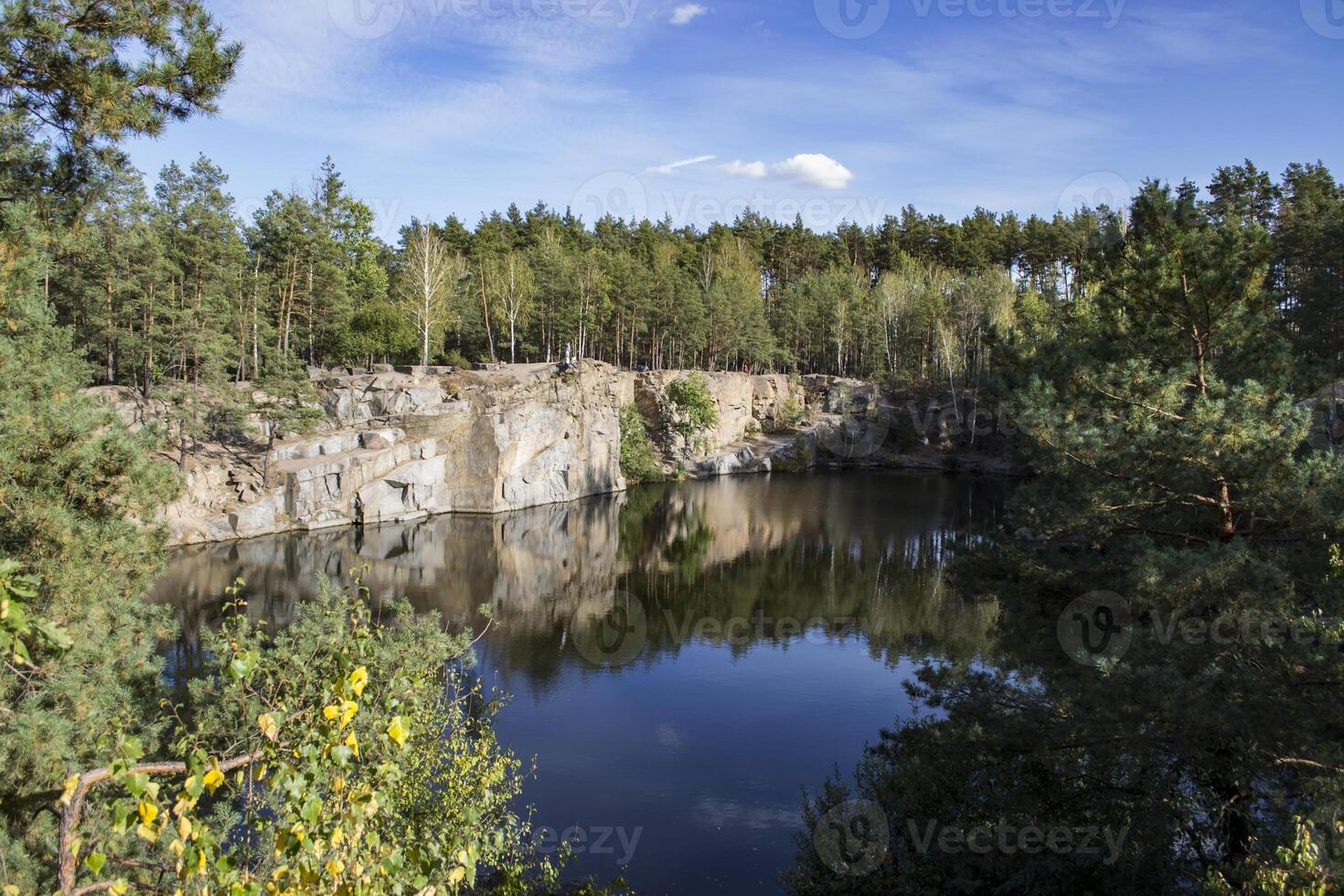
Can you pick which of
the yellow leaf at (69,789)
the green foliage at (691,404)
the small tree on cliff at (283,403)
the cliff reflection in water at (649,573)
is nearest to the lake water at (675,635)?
the cliff reflection in water at (649,573)

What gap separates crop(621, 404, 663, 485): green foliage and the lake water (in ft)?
28.7

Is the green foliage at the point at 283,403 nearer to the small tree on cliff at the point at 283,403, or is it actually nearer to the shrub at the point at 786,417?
the small tree on cliff at the point at 283,403

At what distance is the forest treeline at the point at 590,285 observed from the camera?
120 ft

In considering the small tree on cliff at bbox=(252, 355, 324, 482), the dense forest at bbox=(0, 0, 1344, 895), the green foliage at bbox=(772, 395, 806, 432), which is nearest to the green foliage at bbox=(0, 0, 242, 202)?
the dense forest at bbox=(0, 0, 1344, 895)

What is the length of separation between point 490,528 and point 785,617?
18053mm

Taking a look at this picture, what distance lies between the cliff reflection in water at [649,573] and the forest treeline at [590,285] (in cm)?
1025

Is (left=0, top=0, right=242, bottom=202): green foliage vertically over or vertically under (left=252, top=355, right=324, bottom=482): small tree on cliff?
over

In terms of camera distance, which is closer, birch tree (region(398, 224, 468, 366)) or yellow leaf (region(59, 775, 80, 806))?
yellow leaf (region(59, 775, 80, 806))

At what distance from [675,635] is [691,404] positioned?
34.6 m

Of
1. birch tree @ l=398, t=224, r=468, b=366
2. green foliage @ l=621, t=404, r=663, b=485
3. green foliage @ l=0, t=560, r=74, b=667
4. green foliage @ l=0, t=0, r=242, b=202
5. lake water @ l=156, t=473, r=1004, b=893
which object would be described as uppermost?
birch tree @ l=398, t=224, r=468, b=366

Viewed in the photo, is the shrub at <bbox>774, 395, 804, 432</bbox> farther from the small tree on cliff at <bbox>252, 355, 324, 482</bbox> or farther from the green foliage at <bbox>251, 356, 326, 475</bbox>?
the small tree on cliff at <bbox>252, 355, 324, 482</bbox>

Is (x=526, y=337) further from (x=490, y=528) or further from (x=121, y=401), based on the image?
(x=121, y=401)

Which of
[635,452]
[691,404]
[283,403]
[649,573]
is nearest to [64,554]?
[649,573]

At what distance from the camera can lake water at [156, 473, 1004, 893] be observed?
52.2 feet
